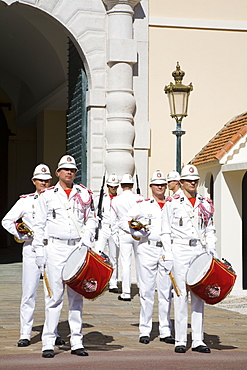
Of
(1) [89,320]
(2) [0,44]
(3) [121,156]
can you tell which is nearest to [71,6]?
(3) [121,156]

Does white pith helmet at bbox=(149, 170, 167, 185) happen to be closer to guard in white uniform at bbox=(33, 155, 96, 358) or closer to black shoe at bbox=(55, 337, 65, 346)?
guard in white uniform at bbox=(33, 155, 96, 358)

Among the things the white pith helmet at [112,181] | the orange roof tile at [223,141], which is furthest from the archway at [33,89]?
the orange roof tile at [223,141]

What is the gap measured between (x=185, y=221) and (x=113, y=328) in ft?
6.23

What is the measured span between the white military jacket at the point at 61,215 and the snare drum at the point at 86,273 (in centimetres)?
31

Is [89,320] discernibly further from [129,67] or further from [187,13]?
[187,13]

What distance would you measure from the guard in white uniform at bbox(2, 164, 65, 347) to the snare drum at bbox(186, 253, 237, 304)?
161cm

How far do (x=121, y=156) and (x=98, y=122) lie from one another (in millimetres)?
791

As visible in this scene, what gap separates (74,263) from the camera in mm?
7789

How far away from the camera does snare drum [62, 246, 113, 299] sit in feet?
25.2

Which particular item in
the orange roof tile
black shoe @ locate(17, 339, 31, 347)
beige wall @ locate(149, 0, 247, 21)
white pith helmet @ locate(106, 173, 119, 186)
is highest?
beige wall @ locate(149, 0, 247, 21)

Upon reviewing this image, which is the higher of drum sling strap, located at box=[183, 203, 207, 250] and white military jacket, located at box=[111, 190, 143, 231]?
white military jacket, located at box=[111, 190, 143, 231]

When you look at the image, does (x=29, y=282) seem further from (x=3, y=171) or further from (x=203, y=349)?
(x=3, y=171)

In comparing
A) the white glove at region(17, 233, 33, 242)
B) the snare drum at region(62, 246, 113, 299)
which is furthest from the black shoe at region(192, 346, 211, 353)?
the white glove at region(17, 233, 33, 242)

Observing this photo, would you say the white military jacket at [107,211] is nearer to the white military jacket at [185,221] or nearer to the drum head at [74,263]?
the white military jacket at [185,221]
